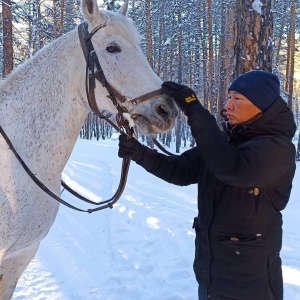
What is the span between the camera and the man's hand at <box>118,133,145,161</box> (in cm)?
248

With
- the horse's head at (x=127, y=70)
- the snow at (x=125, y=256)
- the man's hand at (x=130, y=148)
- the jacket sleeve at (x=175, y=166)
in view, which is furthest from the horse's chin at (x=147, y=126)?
the snow at (x=125, y=256)

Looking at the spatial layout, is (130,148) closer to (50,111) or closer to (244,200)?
(50,111)

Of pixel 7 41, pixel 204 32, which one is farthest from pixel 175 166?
pixel 204 32

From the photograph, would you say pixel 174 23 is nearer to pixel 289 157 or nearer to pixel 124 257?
pixel 124 257

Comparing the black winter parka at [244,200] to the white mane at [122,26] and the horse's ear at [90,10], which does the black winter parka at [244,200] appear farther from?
the horse's ear at [90,10]

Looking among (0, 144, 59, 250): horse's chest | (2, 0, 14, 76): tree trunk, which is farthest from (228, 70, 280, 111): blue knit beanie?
(2, 0, 14, 76): tree trunk

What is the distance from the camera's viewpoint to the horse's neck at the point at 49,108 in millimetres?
2438

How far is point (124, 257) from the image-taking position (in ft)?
16.6

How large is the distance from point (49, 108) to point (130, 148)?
0.64m

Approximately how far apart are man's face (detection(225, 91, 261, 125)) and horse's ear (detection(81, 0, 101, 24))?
104 cm

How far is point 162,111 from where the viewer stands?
224 centimetres

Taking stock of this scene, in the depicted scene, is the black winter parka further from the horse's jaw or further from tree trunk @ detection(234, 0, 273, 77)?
tree trunk @ detection(234, 0, 273, 77)

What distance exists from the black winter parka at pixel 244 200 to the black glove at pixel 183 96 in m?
0.05

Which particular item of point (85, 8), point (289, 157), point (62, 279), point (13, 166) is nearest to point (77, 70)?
point (85, 8)
